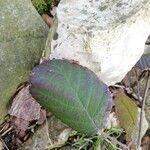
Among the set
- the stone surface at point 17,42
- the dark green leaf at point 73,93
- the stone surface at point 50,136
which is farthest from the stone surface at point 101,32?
the stone surface at point 50,136

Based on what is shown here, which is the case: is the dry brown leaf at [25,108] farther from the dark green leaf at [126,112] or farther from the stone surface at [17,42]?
the dark green leaf at [126,112]

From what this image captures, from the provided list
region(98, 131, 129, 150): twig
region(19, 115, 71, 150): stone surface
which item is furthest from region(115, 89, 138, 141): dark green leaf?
region(19, 115, 71, 150): stone surface

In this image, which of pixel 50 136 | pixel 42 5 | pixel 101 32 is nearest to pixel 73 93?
pixel 101 32

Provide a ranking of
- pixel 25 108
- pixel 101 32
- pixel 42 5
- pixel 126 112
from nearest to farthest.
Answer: pixel 101 32 < pixel 25 108 < pixel 126 112 < pixel 42 5

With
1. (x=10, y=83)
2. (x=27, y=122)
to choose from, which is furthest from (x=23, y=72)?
(x=27, y=122)

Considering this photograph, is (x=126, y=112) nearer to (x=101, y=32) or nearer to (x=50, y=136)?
(x=50, y=136)
